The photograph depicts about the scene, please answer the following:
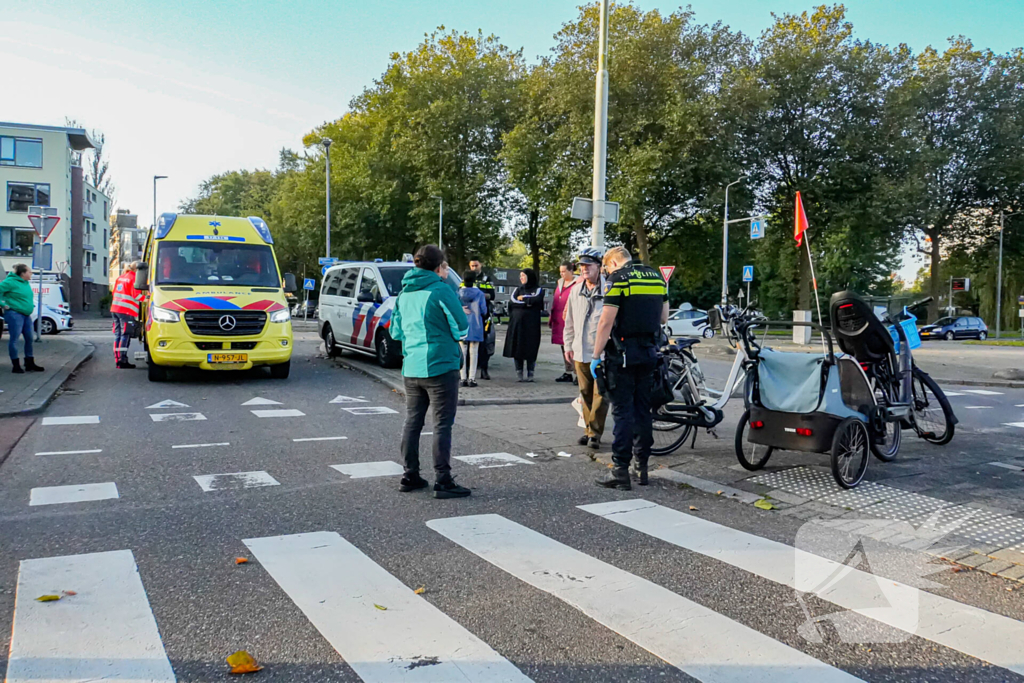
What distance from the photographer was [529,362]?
13438 mm

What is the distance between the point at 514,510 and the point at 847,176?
31.1 m

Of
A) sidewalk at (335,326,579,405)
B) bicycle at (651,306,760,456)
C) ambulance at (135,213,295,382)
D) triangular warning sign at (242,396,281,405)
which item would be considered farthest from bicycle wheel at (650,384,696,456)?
ambulance at (135,213,295,382)

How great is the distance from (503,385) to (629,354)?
6646mm

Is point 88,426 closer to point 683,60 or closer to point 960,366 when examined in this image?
point 960,366

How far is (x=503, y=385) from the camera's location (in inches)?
508

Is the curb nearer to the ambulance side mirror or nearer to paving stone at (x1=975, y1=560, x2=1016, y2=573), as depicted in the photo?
the ambulance side mirror

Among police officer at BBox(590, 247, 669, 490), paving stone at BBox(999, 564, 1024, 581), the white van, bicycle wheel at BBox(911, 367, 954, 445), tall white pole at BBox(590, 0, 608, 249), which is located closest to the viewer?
paving stone at BBox(999, 564, 1024, 581)

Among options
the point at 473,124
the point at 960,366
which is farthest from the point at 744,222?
the point at 960,366

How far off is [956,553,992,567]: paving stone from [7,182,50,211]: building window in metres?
58.3

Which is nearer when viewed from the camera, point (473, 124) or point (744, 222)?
point (744, 222)

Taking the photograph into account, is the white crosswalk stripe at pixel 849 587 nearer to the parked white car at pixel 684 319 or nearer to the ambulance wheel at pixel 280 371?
the ambulance wheel at pixel 280 371

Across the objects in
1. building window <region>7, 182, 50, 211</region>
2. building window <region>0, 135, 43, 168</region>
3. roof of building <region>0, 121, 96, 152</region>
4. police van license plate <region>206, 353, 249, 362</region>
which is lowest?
police van license plate <region>206, 353, 249, 362</region>

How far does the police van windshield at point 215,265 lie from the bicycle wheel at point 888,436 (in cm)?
932

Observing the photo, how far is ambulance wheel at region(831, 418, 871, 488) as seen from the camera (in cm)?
619
